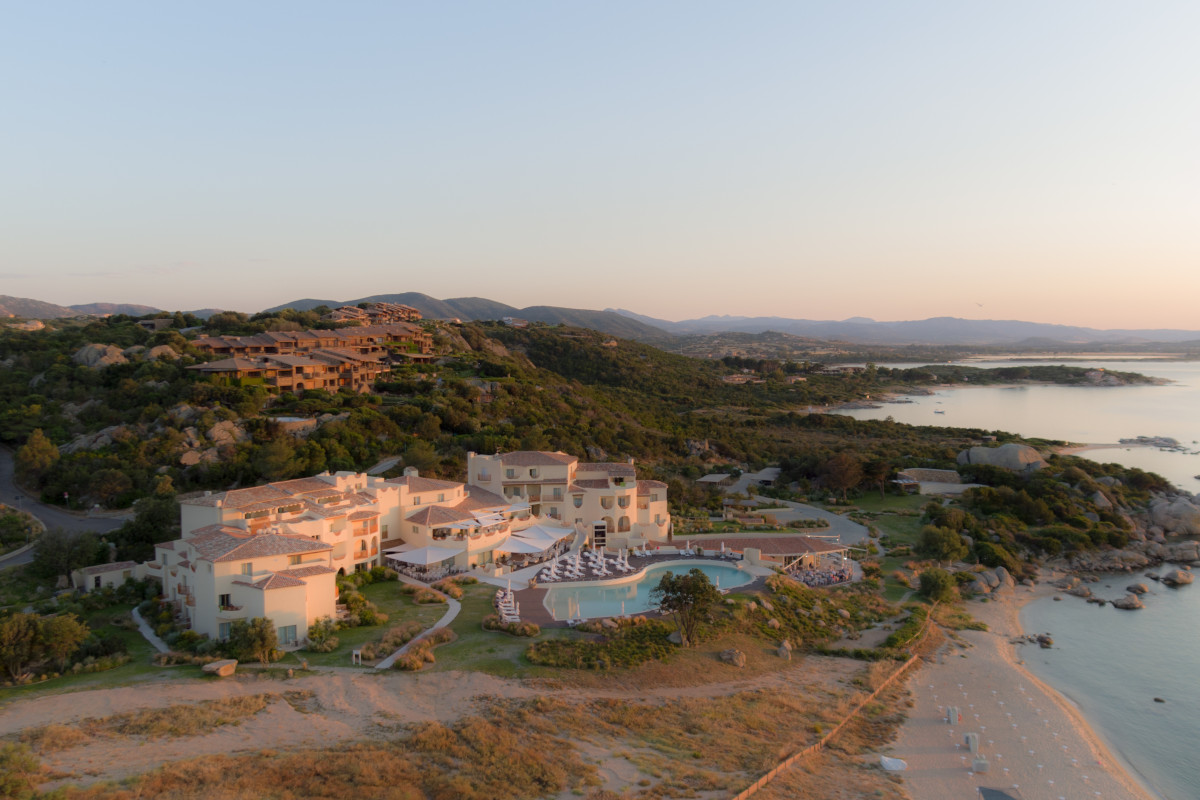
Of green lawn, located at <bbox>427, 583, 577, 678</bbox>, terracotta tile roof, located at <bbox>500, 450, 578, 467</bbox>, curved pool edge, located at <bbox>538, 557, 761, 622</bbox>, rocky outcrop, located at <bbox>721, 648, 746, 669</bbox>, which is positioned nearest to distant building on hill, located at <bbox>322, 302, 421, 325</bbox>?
terracotta tile roof, located at <bbox>500, 450, 578, 467</bbox>

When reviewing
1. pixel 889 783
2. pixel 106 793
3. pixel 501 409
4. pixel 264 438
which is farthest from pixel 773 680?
pixel 501 409

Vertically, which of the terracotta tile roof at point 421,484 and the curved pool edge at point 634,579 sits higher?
the terracotta tile roof at point 421,484

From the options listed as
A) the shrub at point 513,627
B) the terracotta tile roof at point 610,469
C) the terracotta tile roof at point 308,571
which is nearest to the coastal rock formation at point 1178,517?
the terracotta tile roof at point 610,469

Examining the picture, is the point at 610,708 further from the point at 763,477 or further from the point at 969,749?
the point at 763,477

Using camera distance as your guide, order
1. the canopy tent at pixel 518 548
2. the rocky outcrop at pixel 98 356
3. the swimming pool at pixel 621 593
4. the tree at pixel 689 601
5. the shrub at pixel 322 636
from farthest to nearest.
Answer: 1. the rocky outcrop at pixel 98 356
2. the canopy tent at pixel 518 548
3. the swimming pool at pixel 621 593
4. the tree at pixel 689 601
5. the shrub at pixel 322 636

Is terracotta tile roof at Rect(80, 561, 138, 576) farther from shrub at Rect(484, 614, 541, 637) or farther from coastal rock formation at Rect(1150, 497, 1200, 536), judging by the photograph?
coastal rock formation at Rect(1150, 497, 1200, 536)

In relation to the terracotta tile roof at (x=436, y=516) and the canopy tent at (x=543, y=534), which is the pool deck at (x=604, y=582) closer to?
the canopy tent at (x=543, y=534)
